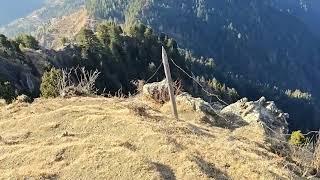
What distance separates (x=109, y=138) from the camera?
20.2 metres

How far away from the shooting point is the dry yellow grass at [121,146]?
17.8 m

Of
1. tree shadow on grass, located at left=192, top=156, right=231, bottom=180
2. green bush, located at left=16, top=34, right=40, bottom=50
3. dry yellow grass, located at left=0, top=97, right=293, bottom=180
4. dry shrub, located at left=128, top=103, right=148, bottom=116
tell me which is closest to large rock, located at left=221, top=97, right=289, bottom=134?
dry yellow grass, located at left=0, top=97, right=293, bottom=180

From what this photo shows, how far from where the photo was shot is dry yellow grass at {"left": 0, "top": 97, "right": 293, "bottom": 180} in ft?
58.4

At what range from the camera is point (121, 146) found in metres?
19.3

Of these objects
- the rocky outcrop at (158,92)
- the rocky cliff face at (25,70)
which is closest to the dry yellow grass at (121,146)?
the rocky outcrop at (158,92)

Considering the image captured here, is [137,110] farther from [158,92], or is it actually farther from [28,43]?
[28,43]

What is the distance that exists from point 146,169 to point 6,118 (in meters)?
8.78

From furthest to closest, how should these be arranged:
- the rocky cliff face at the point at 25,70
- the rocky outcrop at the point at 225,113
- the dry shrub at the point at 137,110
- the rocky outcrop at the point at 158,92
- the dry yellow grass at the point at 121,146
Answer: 1. the rocky cliff face at the point at 25,70
2. the rocky outcrop at the point at 158,92
3. the rocky outcrop at the point at 225,113
4. the dry shrub at the point at 137,110
5. the dry yellow grass at the point at 121,146

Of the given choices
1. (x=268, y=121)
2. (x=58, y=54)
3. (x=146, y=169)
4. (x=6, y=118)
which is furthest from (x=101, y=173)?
(x=58, y=54)

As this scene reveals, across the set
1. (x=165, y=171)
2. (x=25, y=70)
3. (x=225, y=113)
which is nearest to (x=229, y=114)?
(x=225, y=113)

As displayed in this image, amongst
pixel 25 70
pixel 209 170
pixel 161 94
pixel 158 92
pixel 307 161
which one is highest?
pixel 209 170

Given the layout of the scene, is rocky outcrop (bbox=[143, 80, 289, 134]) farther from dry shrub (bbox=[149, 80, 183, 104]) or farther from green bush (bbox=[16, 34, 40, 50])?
green bush (bbox=[16, 34, 40, 50])

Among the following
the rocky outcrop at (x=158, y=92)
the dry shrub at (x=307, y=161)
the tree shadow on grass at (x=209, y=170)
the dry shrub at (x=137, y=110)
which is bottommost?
the rocky outcrop at (x=158, y=92)

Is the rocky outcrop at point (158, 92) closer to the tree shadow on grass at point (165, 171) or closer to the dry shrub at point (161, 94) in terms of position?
the dry shrub at point (161, 94)
